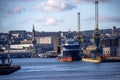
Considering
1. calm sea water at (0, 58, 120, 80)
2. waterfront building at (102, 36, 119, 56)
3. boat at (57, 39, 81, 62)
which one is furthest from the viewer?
waterfront building at (102, 36, 119, 56)

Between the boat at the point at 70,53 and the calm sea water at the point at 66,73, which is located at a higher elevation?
the boat at the point at 70,53

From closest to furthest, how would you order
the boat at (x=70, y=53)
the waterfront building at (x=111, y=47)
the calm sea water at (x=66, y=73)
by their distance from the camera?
the calm sea water at (x=66, y=73)
the boat at (x=70, y=53)
the waterfront building at (x=111, y=47)

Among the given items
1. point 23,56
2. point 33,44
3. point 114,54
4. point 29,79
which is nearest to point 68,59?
point 114,54

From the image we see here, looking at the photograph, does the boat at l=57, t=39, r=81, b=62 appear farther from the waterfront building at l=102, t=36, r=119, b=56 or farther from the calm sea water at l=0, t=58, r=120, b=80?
the calm sea water at l=0, t=58, r=120, b=80

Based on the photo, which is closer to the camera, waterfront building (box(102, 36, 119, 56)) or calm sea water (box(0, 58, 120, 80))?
calm sea water (box(0, 58, 120, 80))

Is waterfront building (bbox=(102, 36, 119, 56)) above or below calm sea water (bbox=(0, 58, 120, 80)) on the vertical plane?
above

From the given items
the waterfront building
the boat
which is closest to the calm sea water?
the boat

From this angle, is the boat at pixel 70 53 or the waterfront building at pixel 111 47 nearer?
the boat at pixel 70 53

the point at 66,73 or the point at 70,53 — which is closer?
the point at 66,73

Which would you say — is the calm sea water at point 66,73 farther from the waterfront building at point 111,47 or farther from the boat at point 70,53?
the waterfront building at point 111,47

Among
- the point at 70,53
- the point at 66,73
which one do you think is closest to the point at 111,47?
the point at 70,53

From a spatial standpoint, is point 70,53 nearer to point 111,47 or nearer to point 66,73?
point 111,47

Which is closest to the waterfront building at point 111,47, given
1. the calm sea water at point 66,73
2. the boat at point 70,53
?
the boat at point 70,53

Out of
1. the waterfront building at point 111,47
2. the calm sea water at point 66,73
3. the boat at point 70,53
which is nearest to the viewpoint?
the calm sea water at point 66,73
